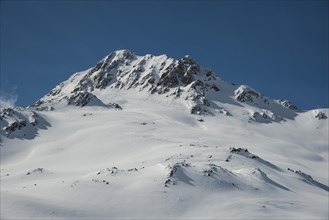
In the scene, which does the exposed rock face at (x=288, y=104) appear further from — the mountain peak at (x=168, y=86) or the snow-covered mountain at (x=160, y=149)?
the snow-covered mountain at (x=160, y=149)

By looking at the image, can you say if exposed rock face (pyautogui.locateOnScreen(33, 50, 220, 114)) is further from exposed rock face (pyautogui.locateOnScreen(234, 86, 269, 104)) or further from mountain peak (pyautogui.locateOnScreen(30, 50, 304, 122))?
exposed rock face (pyautogui.locateOnScreen(234, 86, 269, 104))

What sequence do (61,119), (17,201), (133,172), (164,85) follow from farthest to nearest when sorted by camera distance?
1. (164,85)
2. (61,119)
3. (133,172)
4. (17,201)

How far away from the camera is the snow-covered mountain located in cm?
3080

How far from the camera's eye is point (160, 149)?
56.0 metres

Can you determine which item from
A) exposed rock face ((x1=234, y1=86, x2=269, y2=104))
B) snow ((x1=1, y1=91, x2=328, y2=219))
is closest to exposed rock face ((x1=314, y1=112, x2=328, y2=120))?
snow ((x1=1, y1=91, x2=328, y2=219))

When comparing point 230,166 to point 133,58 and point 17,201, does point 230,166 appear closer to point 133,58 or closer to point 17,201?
point 17,201

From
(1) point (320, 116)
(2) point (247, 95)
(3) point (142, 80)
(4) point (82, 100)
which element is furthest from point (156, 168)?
(3) point (142, 80)

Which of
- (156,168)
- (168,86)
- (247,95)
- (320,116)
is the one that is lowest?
(156,168)

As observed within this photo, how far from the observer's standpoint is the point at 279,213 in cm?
3092

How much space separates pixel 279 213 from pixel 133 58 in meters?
123

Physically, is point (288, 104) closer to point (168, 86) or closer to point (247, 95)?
point (247, 95)

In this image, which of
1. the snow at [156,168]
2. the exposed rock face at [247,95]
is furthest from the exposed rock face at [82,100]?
the exposed rock face at [247,95]

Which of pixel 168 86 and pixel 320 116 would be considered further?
pixel 168 86

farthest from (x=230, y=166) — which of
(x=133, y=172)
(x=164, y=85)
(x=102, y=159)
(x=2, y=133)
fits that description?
(x=164, y=85)
